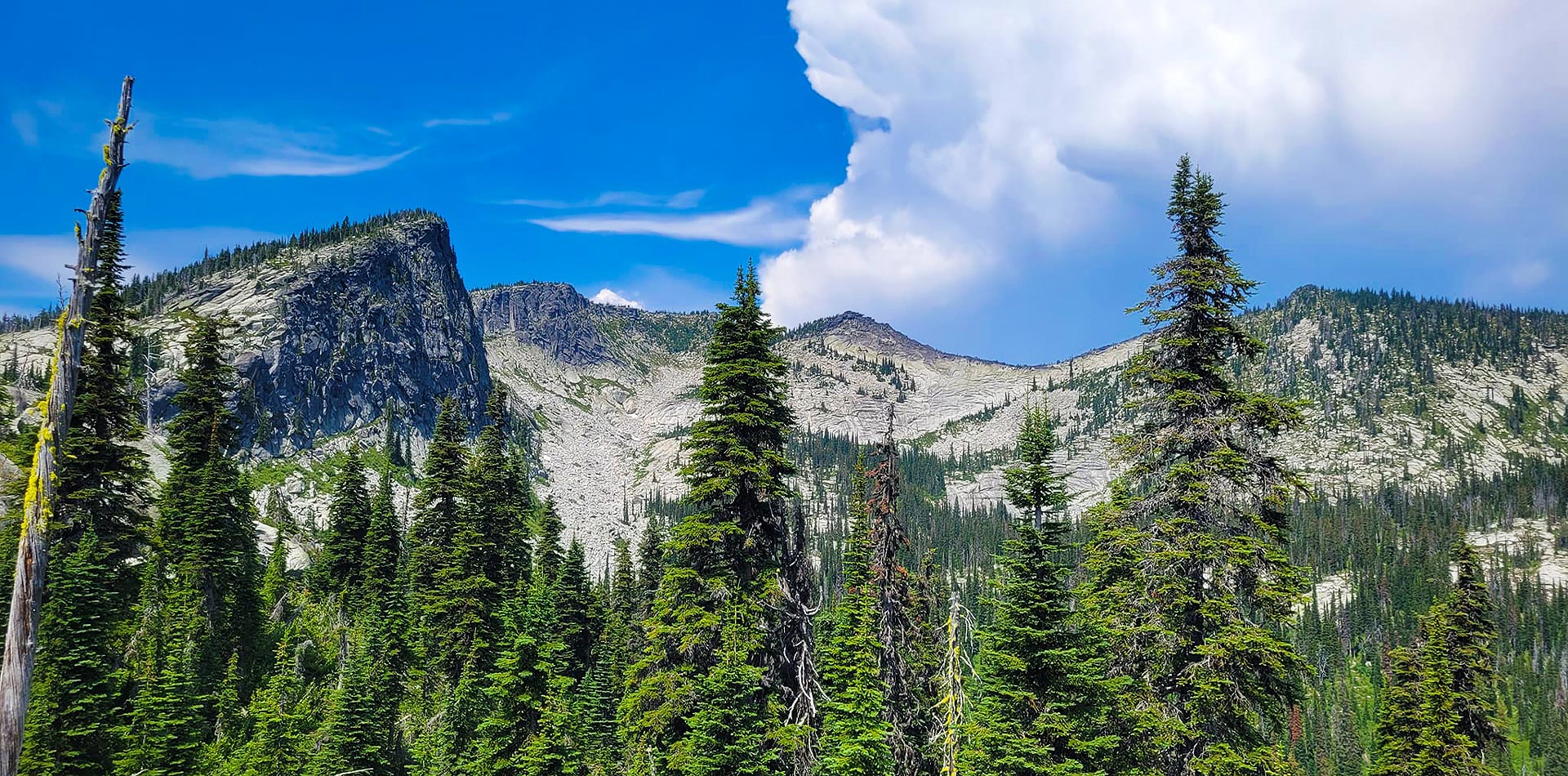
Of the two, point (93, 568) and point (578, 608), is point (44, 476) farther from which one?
point (578, 608)

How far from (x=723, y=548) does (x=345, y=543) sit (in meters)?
52.0

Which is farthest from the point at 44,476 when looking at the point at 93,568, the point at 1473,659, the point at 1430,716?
the point at 1473,659

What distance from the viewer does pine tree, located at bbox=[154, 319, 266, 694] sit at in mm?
37375

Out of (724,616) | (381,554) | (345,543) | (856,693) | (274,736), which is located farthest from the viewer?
(345,543)

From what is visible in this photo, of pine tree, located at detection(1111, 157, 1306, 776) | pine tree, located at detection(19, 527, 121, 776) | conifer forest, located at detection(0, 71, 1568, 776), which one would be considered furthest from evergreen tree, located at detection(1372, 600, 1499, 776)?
pine tree, located at detection(19, 527, 121, 776)

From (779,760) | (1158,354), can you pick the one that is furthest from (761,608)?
(1158,354)

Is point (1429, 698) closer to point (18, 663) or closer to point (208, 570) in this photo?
point (18, 663)

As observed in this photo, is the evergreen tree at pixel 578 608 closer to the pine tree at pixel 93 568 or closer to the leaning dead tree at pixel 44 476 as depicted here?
the pine tree at pixel 93 568

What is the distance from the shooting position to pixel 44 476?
655 centimetres

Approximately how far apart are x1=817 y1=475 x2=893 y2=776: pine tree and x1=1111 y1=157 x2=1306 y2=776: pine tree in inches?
373

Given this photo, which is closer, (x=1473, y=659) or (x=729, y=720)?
(x=729, y=720)

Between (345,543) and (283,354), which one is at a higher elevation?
(283,354)

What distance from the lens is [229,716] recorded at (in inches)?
1206

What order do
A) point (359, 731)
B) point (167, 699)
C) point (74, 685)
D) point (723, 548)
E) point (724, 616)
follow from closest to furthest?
point (724, 616) < point (723, 548) < point (74, 685) < point (167, 699) < point (359, 731)
